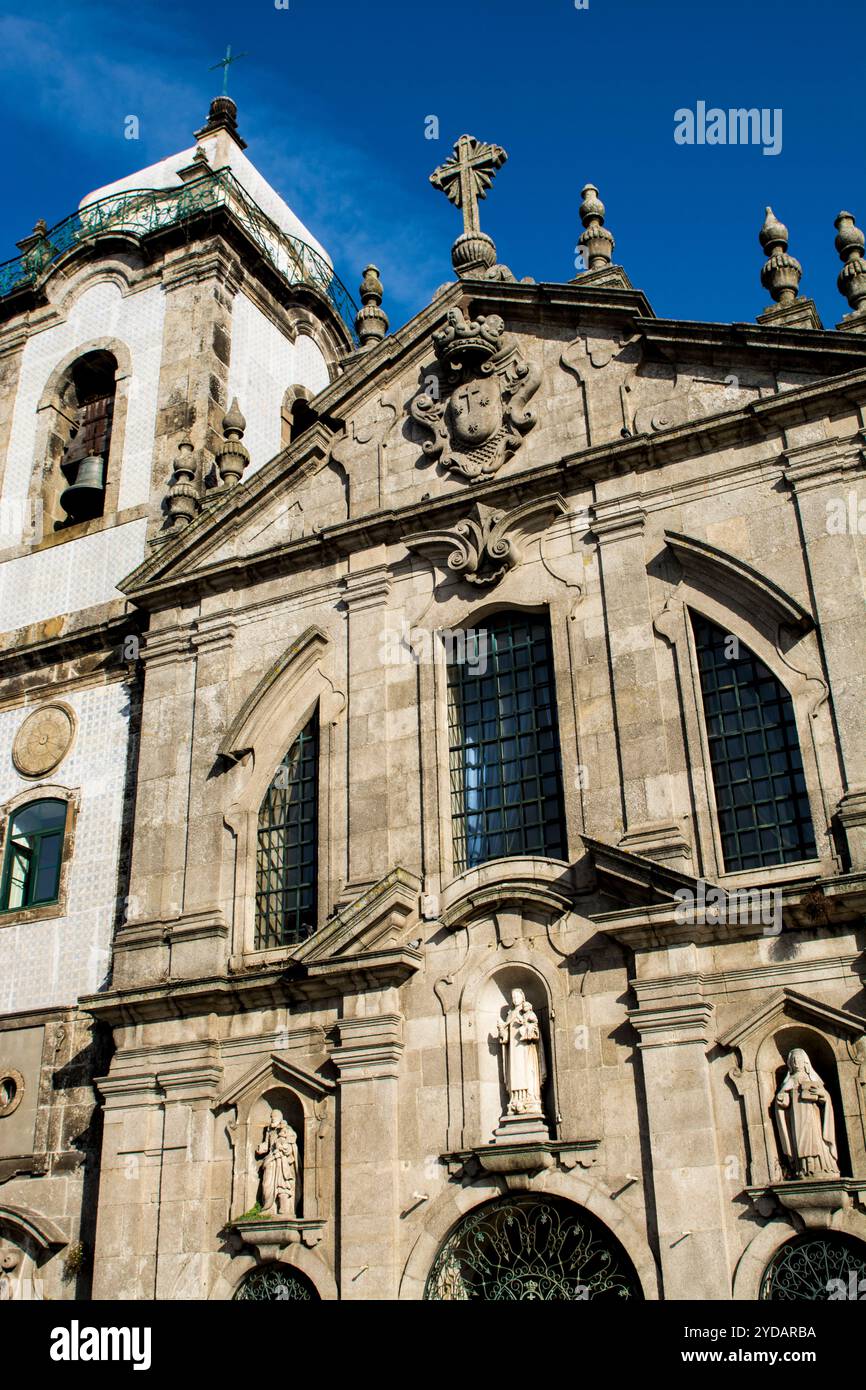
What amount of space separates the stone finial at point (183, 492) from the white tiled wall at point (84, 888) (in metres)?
2.55

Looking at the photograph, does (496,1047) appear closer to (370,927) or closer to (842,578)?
(370,927)

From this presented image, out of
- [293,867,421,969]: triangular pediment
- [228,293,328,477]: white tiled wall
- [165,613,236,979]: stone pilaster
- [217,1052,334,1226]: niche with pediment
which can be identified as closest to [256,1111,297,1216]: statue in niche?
[217,1052,334,1226]: niche with pediment

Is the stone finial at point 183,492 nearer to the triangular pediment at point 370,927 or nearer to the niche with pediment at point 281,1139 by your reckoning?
the triangular pediment at point 370,927

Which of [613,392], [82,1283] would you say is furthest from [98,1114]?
[613,392]

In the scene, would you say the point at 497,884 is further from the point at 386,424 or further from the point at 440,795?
the point at 386,424

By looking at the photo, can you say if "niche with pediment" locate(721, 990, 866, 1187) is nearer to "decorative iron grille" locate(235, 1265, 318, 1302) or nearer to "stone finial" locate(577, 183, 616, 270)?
"decorative iron grille" locate(235, 1265, 318, 1302)

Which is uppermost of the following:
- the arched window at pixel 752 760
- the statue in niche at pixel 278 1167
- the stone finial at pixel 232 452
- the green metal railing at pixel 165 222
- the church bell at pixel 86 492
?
the green metal railing at pixel 165 222

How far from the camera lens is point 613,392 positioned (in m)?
16.8

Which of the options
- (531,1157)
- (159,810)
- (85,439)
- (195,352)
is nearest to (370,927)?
(531,1157)

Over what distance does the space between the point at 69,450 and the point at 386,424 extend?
7.20 metres

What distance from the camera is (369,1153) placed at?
14219mm

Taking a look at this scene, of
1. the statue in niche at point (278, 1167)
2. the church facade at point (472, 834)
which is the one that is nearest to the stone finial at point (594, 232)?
the church facade at point (472, 834)

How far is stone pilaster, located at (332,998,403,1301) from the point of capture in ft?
45.2

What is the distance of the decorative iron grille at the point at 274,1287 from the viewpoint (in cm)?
1428
